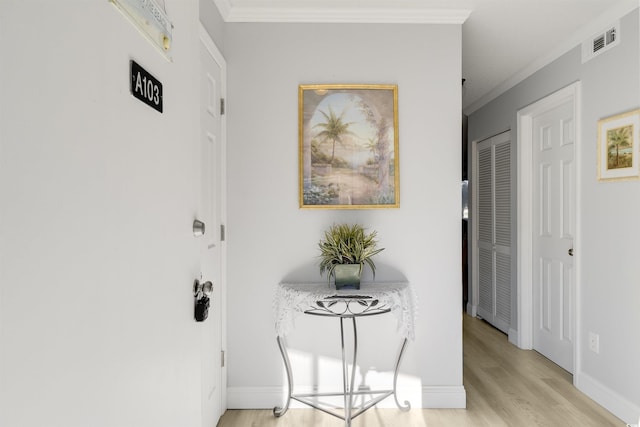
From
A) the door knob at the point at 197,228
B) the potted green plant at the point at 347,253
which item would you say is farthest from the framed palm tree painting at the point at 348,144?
the door knob at the point at 197,228

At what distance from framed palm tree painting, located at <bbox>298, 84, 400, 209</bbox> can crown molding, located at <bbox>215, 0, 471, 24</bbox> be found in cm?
42

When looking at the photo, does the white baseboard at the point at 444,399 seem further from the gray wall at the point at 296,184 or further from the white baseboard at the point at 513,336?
the white baseboard at the point at 513,336

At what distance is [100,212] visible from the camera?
26.6 inches

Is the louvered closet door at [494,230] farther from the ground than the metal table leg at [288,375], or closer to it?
farther from the ground

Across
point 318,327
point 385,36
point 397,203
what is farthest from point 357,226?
point 385,36

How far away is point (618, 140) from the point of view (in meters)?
2.63

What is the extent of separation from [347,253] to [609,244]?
1.69m

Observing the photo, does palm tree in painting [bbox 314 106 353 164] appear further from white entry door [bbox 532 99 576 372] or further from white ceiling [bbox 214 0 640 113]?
white entry door [bbox 532 99 576 372]

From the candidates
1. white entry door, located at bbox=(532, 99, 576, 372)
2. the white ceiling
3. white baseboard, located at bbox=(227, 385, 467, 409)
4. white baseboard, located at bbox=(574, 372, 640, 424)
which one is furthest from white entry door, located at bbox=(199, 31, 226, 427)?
white entry door, located at bbox=(532, 99, 576, 372)

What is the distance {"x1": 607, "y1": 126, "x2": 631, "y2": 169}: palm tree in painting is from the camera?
255 cm

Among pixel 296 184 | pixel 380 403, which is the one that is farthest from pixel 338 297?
pixel 380 403

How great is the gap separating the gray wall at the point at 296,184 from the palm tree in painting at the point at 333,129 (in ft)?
0.61

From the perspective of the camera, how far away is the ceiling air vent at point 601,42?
105 inches

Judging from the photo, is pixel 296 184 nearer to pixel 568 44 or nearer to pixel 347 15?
pixel 347 15
